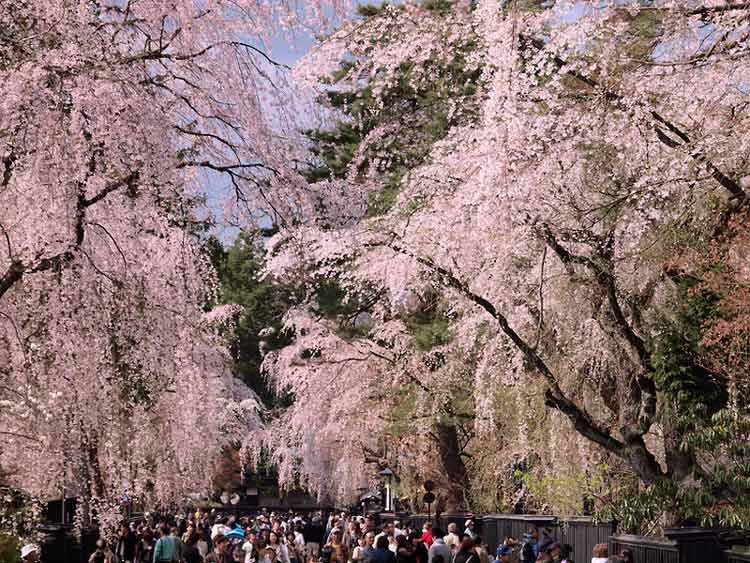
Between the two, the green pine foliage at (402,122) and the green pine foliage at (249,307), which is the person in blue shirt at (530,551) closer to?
the green pine foliage at (402,122)

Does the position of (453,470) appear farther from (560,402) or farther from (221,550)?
(560,402)

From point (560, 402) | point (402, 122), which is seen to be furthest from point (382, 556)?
point (402, 122)

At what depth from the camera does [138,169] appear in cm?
870

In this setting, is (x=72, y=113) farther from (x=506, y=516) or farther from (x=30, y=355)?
(x=506, y=516)

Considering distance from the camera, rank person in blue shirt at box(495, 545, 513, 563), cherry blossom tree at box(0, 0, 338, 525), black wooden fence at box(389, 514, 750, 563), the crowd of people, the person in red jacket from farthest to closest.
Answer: the person in red jacket
the crowd of people
black wooden fence at box(389, 514, 750, 563)
person in blue shirt at box(495, 545, 513, 563)
cherry blossom tree at box(0, 0, 338, 525)

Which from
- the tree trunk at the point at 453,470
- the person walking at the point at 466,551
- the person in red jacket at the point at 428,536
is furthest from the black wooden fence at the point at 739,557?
the tree trunk at the point at 453,470

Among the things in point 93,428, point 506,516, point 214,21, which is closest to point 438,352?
point 506,516

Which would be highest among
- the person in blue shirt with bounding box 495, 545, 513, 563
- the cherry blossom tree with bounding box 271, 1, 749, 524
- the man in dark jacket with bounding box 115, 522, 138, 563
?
the cherry blossom tree with bounding box 271, 1, 749, 524

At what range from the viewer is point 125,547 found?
20.3 metres

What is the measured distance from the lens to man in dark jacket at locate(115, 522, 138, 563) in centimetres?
1973

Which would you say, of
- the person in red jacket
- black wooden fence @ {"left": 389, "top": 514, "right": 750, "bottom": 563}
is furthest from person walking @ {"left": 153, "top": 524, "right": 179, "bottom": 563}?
black wooden fence @ {"left": 389, "top": 514, "right": 750, "bottom": 563}

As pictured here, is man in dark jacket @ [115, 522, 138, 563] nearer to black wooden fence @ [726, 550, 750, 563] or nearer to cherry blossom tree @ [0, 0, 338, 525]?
cherry blossom tree @ [0, 0, 338, 525]

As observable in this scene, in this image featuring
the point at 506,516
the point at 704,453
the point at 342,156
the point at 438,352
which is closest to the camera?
the point at 704,453

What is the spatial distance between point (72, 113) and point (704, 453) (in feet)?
37.1
